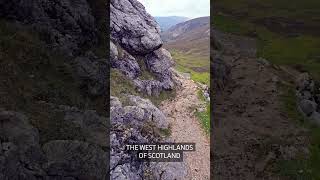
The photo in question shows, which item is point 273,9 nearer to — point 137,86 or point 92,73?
point 137,86

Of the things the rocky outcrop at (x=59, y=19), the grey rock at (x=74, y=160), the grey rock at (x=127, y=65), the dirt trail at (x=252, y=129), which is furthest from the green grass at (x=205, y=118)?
the grey rock at (x=74, y=160)

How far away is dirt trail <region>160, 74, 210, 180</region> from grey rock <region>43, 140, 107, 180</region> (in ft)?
39.3

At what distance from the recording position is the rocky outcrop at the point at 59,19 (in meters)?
43.4

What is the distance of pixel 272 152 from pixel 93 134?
52.2 feet

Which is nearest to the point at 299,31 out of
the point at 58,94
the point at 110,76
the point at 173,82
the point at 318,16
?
the point at 318,16

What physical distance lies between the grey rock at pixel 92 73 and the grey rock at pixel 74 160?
1225 centimetres

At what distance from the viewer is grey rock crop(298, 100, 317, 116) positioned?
4662 centimetres

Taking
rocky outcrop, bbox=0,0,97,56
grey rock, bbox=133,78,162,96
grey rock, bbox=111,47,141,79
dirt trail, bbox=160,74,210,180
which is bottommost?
dirt trail, bbox=160,74,210,180

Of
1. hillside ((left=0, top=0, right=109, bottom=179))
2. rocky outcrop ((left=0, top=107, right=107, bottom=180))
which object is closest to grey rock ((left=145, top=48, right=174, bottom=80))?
hillside ((left=0, top=0, right=109, bottom=179))

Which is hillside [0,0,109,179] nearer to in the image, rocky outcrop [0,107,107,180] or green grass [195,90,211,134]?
rocky outcrop [0,107,107,180]

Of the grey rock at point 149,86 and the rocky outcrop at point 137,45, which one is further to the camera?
the rocky outcrop at point 137,45

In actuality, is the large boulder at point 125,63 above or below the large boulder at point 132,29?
below

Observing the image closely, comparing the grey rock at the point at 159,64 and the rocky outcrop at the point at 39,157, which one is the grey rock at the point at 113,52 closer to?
the grey rock at the point at 159,64

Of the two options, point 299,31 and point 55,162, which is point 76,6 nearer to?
point 55,162
